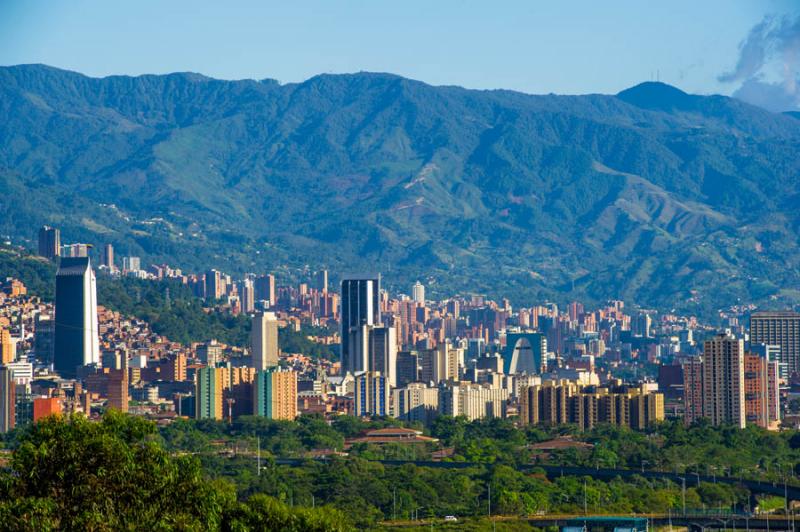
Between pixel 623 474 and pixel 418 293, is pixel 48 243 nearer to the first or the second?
pixel 418 293

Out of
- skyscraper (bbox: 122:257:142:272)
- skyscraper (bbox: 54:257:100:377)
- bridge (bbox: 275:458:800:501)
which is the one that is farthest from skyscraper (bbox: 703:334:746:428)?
skyscraper (bbox: 122:257:142:272)

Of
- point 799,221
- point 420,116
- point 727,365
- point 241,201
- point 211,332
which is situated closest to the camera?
point 727,365

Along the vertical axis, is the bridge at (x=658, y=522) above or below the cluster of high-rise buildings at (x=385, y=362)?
below

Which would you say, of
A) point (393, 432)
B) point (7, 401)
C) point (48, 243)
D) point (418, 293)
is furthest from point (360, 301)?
point (393, 432)

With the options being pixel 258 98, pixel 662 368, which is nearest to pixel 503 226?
pixel 258 98

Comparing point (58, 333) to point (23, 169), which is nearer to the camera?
point (58, 333)

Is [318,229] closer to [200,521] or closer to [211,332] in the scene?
[211,332]

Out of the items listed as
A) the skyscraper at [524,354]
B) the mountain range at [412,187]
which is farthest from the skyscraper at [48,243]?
the skyscraper at [524,354]

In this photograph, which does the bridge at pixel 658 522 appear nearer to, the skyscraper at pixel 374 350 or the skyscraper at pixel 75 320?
the skyscraper at pixel 374 350
